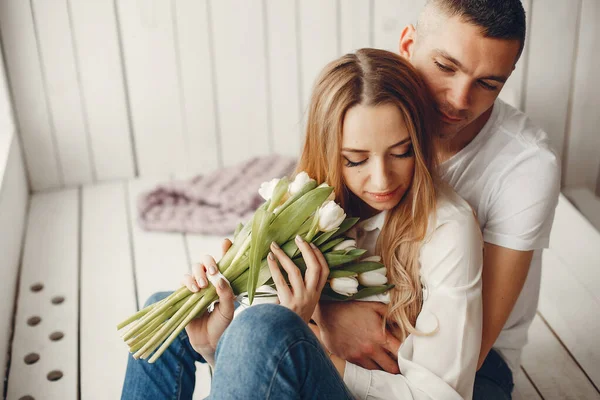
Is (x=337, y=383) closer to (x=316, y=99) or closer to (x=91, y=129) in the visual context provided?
(x=316, y=99)

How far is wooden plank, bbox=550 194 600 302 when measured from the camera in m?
2.35

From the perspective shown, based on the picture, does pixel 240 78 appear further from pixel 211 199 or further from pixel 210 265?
pixel 210 265

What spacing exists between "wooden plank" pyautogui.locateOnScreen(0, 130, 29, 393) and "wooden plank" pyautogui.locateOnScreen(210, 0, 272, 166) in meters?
0.84

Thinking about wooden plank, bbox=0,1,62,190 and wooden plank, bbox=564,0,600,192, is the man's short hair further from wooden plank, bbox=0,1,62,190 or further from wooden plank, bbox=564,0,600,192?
wooden plank, bbox=0,1,62,190

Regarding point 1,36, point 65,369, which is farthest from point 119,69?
point 65,369

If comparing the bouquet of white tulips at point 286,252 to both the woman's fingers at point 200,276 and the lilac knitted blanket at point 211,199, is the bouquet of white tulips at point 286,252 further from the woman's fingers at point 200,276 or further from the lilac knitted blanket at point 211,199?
the lilac knitted blanket at point 211,199

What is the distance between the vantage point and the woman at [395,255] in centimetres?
132

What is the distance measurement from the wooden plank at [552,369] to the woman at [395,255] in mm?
705

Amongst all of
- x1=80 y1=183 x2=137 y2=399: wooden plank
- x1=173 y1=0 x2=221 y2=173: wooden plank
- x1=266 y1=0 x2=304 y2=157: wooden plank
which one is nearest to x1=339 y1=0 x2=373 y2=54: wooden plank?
x1=266 y1=0 x2=304 y2=157: wooden plank

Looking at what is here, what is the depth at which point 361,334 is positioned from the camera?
1.48 m

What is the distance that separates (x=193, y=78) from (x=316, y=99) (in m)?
1.63

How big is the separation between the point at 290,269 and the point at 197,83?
1.79 meters

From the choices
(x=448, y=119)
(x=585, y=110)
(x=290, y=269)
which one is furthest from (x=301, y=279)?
(x=585, y=110)

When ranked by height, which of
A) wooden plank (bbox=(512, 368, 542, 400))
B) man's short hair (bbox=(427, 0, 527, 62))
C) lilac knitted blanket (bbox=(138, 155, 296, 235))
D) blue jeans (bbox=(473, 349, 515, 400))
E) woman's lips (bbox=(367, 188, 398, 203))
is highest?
man's short hair (bbox=(427, 0, 527, 62))
